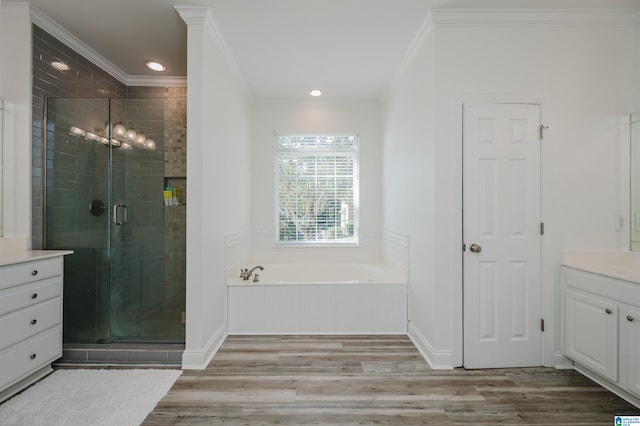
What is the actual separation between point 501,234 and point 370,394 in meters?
1.53

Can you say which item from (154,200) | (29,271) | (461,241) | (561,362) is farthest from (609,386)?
(29,271)

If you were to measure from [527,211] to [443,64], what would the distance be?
1307 millimetres

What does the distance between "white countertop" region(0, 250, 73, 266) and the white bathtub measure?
141 centimetres

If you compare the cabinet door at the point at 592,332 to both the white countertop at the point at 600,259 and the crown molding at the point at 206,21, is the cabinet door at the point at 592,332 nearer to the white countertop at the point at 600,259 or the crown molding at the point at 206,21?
the white countertop at the point at 600,259

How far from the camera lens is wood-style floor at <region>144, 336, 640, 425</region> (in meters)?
1.86

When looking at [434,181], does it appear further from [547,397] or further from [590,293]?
[547,397]

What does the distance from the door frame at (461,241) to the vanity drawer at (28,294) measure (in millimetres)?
2967

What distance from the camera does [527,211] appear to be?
2.42m

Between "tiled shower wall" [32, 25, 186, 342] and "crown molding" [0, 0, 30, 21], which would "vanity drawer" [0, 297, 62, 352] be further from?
"crown molding" [0, 0, 30, 21]

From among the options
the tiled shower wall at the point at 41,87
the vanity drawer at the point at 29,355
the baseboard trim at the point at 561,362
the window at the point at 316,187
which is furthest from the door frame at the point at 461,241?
the tiled shower wall at the point at 41,87

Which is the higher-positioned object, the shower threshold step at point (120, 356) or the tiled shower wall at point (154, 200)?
the tiled shower wall at point (154, 200)

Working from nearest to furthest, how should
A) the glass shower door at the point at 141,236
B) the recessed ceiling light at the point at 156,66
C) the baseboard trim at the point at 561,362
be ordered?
the baseboard trim at the point at 561,362, the glass shower door at the point at 141,236, the recessed ceiling light at the point at 156,66

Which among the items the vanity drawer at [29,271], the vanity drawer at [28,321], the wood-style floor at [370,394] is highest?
the vanity drawer at [29,271]

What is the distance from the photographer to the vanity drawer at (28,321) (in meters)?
1.93
